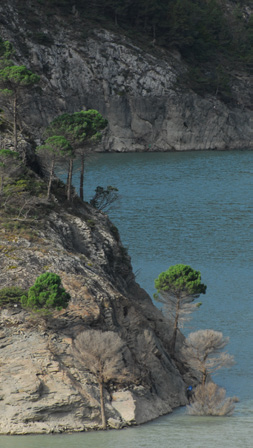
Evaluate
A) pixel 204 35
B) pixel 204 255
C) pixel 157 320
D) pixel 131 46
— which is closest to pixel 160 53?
pixel 131 46

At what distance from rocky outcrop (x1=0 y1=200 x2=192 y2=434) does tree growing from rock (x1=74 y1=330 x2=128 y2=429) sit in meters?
0.34

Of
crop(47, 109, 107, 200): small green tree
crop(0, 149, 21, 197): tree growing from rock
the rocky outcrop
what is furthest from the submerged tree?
crop(47, 109, 107, 200): small green tree

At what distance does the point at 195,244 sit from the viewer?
79875 millimetres

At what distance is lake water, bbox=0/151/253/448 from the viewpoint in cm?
3466

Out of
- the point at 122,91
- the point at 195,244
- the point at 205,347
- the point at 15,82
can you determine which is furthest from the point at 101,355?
the point at 122,91

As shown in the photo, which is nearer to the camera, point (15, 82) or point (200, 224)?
point (15, 82)

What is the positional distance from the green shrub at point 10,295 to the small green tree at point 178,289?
9.29 m

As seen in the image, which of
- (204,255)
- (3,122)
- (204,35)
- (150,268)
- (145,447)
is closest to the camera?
(145,447)

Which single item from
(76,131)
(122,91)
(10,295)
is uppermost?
(122,91)

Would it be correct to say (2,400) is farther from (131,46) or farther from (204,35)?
(204,35)

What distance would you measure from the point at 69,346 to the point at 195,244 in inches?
1737

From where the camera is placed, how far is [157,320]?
48.2m

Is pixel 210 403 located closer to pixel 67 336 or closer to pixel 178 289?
pixel 178 289

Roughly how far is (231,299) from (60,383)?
2796 cm
